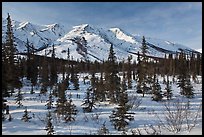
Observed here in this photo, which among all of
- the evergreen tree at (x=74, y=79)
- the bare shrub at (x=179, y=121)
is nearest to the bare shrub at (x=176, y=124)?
the bare shrub at (x=179, y=121)

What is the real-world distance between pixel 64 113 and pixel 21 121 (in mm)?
3215

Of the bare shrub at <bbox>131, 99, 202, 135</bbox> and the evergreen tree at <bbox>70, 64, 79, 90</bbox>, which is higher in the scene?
the evergreen tree at <bbox>70, 64, 79, 90</bbox>

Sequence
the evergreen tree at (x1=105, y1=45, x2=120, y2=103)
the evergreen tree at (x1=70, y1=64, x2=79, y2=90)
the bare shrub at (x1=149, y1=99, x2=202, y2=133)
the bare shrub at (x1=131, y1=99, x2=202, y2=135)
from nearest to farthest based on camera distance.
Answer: the bare shrub at (x1=131, y1=99, x2=202, y2=135) < the bare shrub at (x1=149, y1=99, x2=202, y2=133) < the evergreen tree at (x1=105, y1=45, x2=120, y2=103) < the evergreen tree at (x1=70, y1=64, x2=79, y2=90)

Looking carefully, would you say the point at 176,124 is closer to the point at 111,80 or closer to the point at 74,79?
the point at 111,80

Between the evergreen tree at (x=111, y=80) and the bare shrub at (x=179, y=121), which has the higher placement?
the evergreen tree at (x=111, y=80)

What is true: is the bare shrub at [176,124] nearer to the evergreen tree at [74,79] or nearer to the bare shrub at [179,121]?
the bare shrub at [179,121]

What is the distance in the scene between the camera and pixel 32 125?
60.8ft

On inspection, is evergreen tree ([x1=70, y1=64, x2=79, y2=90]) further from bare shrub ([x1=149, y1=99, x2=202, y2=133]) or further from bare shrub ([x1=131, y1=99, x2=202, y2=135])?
bare shrub ([x1=149, y1=99, x2=202, y2=133])

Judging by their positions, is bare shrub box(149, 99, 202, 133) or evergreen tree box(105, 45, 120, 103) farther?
evergreen tree box(105, 45, 120, 103)

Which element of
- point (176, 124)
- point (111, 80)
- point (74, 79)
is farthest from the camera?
point (74, 79)

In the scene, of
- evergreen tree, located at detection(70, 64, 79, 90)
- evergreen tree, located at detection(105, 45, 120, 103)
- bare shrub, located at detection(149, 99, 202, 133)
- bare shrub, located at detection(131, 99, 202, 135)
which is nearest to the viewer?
bare shrub, located at detection(131, 99, 202, 135)

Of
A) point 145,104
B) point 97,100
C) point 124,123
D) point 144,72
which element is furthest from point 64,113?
point 144,72

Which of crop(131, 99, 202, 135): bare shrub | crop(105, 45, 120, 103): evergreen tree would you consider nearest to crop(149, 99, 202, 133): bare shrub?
crop(131, 99, 202, 135): bare shrub

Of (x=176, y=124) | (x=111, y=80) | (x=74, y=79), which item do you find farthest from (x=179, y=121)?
(x=74, y=79)
